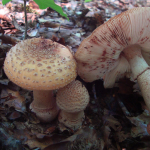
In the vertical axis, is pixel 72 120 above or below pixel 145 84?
below

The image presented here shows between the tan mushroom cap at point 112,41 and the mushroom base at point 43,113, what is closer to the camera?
the tan mushroom cap at point 112,41

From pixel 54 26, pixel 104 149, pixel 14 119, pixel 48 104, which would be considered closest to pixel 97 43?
pixel 48 104

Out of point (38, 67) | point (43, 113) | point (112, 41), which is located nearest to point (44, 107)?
Answer: point (43, 113)

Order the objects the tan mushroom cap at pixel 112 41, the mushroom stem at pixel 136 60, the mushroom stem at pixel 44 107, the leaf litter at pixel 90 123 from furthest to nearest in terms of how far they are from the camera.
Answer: the mushroom stem at pixel 44 107 → the mushroom stem at pixel 136 60 → the leaf litter at pixel 90 123 → the tan mushroom cap at pixel 112 41

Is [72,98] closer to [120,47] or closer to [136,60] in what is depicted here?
[120,47]

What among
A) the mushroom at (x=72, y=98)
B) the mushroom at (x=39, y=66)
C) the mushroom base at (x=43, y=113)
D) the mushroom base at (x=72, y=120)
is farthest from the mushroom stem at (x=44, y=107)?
the mushroom at (x=39, y=66)

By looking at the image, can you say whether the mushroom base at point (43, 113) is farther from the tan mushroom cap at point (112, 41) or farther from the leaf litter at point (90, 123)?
the tan mushroom cap at point (112, 41)
